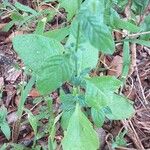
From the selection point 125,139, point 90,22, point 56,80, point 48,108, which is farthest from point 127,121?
point 90,22

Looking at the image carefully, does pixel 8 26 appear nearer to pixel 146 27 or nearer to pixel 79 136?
pixel 146 27

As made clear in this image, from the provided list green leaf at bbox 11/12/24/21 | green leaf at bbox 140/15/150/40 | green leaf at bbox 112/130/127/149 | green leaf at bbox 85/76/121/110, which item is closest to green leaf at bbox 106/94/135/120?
green leaf at bbox 112/130/127/149

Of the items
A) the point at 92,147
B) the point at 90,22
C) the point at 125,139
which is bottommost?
the point at 125,139

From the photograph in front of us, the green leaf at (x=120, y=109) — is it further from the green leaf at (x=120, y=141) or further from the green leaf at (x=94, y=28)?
the green leaf at (x=94, y=28)

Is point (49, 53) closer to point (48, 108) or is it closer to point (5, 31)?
point (48, 108)

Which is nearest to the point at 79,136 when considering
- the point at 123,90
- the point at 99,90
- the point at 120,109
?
the point at 99,90

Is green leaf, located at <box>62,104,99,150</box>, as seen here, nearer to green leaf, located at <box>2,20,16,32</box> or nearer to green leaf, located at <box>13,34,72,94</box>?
green leaf, located at <box>13,34,72,94</box>
